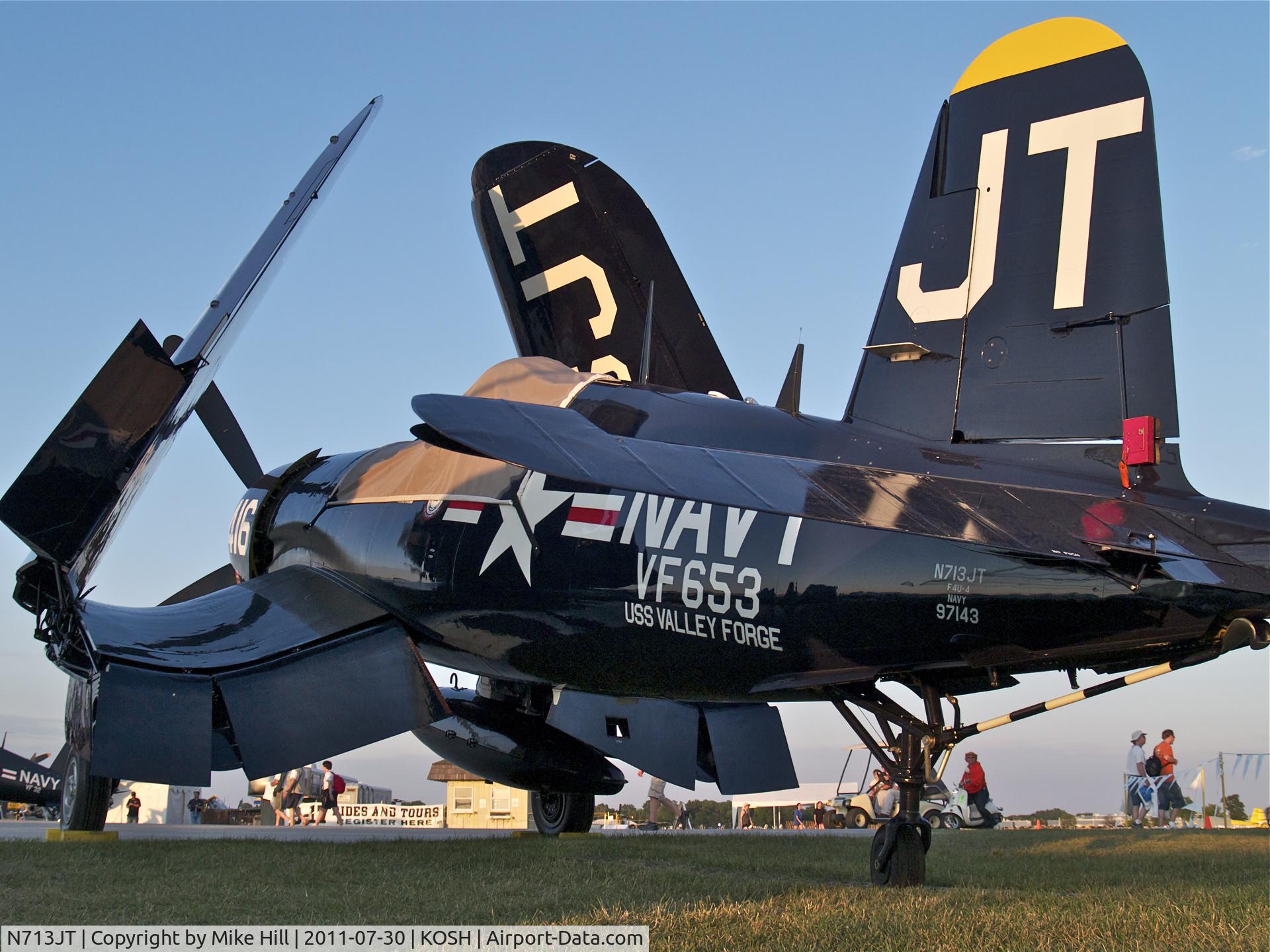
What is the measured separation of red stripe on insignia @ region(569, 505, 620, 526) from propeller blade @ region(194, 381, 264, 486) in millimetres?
5740

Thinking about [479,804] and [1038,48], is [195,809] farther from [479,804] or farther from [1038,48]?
[1038,48]

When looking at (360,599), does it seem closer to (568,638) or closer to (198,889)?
(568,638)

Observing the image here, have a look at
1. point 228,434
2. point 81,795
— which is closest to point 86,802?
point 81,795

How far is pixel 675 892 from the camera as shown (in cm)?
604

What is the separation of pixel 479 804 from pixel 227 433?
31.0 feet

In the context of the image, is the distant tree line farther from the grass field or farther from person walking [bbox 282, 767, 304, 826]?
the grass field

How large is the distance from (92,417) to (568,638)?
10.6 ft

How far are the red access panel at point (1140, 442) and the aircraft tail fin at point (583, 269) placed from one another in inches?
223

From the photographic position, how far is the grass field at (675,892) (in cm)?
468

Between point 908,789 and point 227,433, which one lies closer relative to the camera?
point 908,789

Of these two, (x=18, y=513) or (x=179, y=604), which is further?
(x=179, y=604)

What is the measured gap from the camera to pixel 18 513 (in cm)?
648

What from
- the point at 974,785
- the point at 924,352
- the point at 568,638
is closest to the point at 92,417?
the point at 568,638

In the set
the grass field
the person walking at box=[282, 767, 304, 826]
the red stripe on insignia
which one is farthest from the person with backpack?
the red stripe on insignia
